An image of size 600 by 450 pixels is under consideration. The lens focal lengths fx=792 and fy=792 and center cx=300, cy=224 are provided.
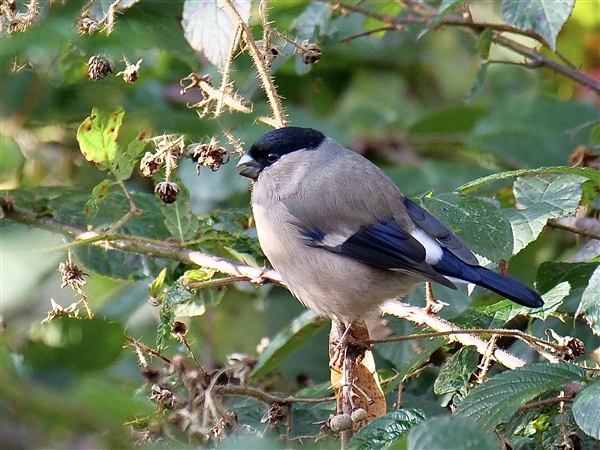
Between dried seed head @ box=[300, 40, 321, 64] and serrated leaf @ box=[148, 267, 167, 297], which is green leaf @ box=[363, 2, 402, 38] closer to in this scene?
dried seed head @ box=[300, 40, 321, 64]

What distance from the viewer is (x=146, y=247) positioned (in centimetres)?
229

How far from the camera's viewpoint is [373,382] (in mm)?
2098

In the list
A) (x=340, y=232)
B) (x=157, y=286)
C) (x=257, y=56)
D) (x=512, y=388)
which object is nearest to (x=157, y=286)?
(x=157, y=286)

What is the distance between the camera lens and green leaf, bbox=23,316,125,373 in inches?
33.8

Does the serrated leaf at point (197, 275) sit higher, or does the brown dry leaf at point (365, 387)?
the serrated leaf at point (197, 275)

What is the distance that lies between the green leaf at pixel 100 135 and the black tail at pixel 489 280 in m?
1.03

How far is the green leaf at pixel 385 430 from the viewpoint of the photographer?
5.49 feet

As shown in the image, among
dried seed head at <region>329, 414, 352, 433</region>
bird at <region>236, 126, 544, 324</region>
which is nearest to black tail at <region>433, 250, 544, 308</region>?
bird at <region>236, 126, 544, 324</region>

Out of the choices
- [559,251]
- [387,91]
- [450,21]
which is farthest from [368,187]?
[387,91]

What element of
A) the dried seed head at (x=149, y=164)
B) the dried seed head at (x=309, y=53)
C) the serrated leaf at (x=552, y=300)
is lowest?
the serrated leaf at (x=552, y=300)

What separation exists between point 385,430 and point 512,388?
294mm

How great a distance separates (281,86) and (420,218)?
1.70m

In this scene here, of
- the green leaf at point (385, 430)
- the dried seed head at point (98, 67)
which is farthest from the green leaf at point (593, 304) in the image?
the dried seed head at point (98, 67)

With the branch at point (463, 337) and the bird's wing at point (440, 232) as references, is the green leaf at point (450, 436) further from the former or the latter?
the bird's wing at point (440, 232)
